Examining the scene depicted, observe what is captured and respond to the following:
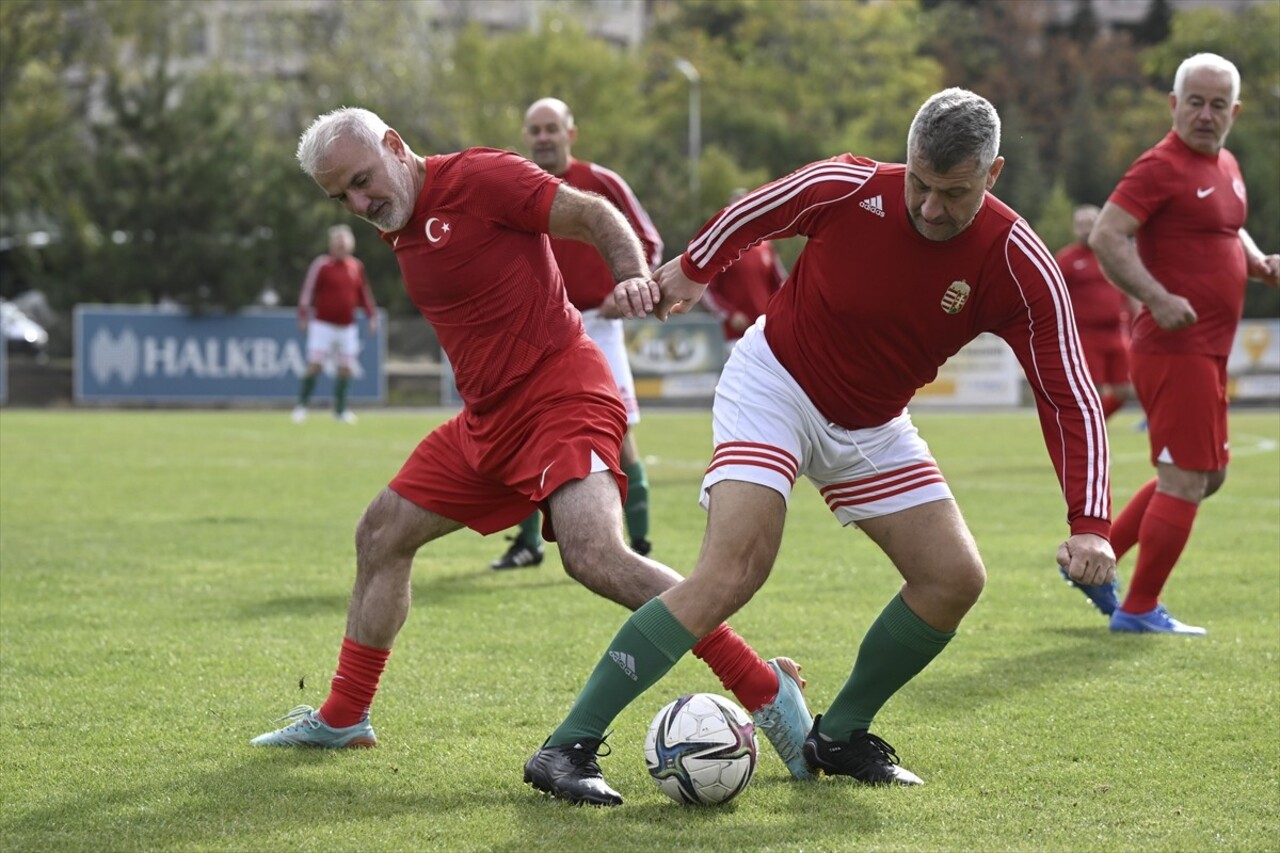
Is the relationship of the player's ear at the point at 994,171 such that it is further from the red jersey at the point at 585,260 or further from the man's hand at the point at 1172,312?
the red jersey at the point at 585,260

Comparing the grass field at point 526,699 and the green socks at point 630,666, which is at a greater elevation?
the green socks at point 630,666

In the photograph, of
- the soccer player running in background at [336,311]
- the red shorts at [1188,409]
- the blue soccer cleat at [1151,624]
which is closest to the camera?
the red shorts at [1188,409]

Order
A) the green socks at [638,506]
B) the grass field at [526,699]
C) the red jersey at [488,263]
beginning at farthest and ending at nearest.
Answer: the green socks at [638,506] < the red jersey at [488,263] < the grass field at [526,699]

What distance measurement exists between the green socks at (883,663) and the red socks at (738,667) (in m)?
0.21

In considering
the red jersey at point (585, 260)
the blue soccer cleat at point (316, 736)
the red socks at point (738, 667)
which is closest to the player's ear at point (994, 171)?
the red socks at point (738, 667)

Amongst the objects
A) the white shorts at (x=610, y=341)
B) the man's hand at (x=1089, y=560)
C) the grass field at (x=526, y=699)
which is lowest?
the grass field at (x=526, y=699)

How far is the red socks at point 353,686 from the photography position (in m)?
5.57

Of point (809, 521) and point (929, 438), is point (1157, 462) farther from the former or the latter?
point (929, 438)

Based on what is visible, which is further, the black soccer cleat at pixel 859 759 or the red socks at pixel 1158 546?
the red socks at pixel 1158 546

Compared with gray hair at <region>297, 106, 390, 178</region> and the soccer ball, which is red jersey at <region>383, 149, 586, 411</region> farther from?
the soccer ball

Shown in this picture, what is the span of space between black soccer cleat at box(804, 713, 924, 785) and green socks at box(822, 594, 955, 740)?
3cm

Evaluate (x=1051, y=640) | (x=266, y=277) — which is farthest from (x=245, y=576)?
(x=266, y=277)

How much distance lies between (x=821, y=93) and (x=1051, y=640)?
186 ft

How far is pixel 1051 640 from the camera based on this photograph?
7.59 meters
